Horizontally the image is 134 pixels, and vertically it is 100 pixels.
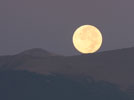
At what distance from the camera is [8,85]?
265 ft

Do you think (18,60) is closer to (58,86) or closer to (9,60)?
(9,60)

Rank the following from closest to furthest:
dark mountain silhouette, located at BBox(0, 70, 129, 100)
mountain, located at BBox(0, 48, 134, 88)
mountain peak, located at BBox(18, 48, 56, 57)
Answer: dark mountain silhouette, located at BBox(0, 70, 129, 100), mountain, located at BBox(0, 48, 134, 88), mountain peak, located at BBox(18, 48, 56, 57)

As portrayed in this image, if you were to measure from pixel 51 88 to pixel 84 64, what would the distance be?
602 inches

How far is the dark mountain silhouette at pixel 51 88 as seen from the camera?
78125 mm

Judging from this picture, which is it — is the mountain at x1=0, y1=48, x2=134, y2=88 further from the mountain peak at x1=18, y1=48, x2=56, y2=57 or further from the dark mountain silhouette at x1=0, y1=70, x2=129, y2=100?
the dark mountain silhouette at x1=0, y1=70, x2=129, y2=100

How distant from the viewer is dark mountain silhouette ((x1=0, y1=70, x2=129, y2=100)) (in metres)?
78.1

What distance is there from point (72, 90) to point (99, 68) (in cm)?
1414

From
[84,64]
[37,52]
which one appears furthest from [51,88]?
[37,52]

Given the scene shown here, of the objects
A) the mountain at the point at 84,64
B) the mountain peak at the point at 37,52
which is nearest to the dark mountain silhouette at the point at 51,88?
the mountain at the point at 84,64

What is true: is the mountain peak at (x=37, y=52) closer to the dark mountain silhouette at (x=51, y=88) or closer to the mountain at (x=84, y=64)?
the mountain at (x=84, y=64)

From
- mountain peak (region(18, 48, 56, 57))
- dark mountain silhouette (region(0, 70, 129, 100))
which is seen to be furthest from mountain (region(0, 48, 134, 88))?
dark mountain silhouette (region(0, 70, 129, 100))

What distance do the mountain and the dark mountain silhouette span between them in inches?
118

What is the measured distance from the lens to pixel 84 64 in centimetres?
9419

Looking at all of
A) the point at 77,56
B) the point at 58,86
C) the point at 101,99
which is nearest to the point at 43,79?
the point at 58,86
